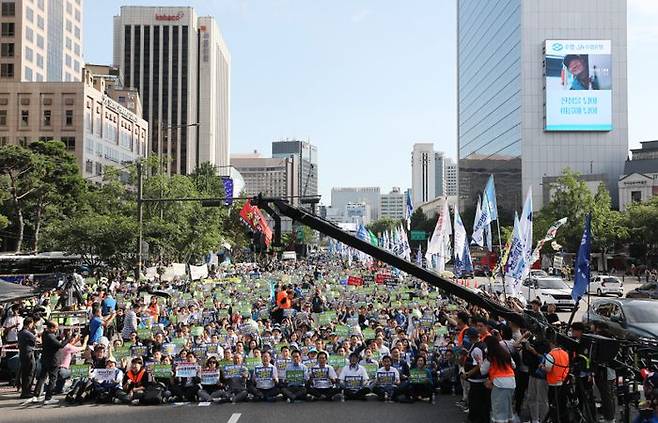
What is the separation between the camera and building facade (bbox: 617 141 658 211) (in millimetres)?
92475

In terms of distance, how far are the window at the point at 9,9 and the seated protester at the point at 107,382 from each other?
→ 80.4 m

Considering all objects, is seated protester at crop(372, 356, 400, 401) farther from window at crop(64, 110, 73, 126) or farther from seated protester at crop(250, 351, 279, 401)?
window at crop(64, 110, 73, 126)

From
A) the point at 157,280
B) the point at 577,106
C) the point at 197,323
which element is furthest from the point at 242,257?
the point at 197,323

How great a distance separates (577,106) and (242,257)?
55.8 m

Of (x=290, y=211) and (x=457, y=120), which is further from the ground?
(x=457, y=120)

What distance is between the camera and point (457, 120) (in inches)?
6481

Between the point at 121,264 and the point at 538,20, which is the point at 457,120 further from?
the point at 121,264

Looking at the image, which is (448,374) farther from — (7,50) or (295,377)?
(7,50)

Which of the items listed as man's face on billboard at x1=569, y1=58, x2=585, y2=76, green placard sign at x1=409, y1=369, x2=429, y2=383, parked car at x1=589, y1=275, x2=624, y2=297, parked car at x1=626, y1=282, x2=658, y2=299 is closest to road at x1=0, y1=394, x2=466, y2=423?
green placard sign at x1=409, y1=369, x2=429, y2=383

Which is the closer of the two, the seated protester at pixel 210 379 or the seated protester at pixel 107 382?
the seated protester at pixel 107 382

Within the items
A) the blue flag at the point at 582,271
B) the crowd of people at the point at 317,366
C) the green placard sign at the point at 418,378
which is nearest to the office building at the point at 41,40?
the crowd of people at the point at 317,366

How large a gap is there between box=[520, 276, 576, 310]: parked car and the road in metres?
18.2

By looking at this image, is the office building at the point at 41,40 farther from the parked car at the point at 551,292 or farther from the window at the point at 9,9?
the parked car at the point at 551,292

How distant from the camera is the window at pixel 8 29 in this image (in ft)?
270
